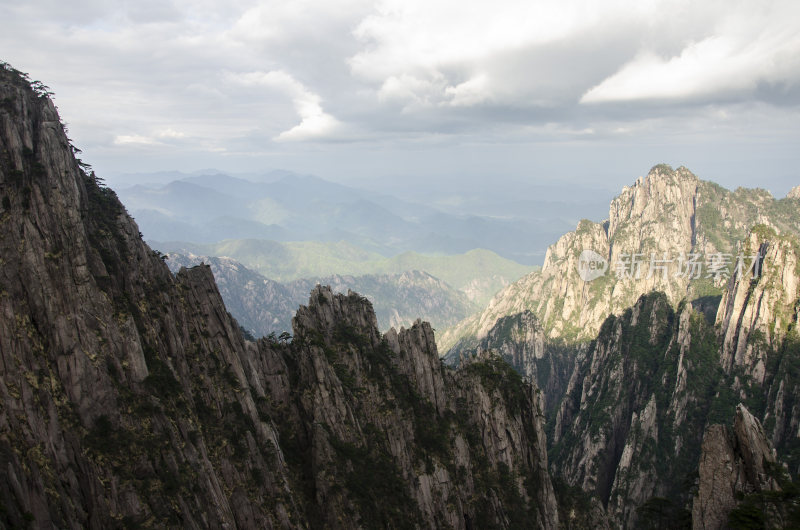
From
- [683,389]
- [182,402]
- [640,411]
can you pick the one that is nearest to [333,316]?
[182,402]

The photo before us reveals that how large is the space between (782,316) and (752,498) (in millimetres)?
86261

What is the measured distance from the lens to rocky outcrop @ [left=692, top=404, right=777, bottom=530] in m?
45.0

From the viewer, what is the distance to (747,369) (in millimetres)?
110312

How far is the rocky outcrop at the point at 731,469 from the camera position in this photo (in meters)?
45.0

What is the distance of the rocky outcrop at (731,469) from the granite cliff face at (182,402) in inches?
1112

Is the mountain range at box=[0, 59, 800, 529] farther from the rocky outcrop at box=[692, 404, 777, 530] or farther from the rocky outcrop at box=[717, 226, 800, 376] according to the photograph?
the rocky outcrop at box=[717, 226, 800, 376]

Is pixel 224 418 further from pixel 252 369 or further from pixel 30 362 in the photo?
pixel 30 362

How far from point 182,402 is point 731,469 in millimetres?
50508

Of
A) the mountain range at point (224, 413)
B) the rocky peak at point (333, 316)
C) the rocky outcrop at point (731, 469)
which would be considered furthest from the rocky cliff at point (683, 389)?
the rocky peak at point (333, 316)

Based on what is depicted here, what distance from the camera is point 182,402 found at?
46.3 meters

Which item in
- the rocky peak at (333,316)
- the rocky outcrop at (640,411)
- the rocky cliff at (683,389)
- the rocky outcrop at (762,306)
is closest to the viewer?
the rocky peak at (333,316)

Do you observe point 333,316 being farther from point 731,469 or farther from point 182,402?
point 731,469

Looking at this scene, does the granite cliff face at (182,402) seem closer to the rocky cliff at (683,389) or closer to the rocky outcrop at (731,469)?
the rocky outcrop at (731,469)

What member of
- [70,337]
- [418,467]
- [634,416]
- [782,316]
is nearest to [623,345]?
[634,416]
